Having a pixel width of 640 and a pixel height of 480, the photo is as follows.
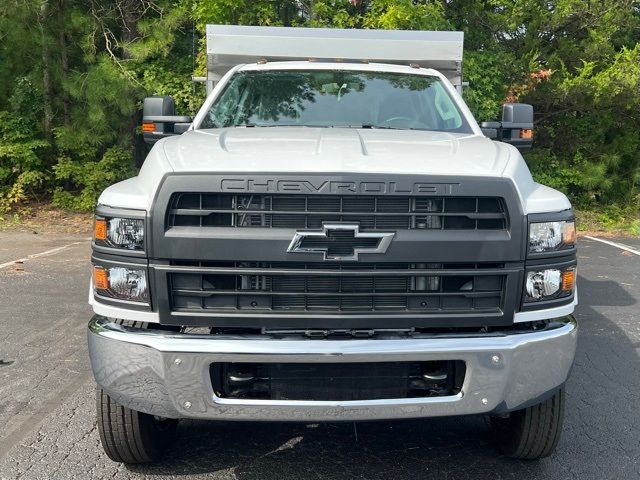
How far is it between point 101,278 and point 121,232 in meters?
0.24

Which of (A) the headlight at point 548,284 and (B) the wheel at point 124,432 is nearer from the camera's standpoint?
(A) the headlight at point 548,284

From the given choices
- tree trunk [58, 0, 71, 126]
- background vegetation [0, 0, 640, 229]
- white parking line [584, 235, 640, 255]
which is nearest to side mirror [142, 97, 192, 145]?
background vegetation [0, 0, 640, 229]

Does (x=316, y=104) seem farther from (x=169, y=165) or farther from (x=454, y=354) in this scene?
(x=454, y=354)

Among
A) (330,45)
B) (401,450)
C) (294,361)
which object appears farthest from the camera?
(330,45)

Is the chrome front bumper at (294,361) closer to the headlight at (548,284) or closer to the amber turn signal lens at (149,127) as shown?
the headlight at (548,284)

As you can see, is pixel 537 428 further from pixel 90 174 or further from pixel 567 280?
pixel 90 174

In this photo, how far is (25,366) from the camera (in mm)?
4844

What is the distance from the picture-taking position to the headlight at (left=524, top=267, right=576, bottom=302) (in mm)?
2971

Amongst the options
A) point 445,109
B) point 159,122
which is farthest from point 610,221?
point 159,122

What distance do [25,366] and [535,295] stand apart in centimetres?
368

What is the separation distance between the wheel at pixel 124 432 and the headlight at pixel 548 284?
6.32 feet

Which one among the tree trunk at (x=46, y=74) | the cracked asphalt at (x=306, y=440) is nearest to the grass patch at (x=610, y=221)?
the cracked asphalt at (x=306, y=440)

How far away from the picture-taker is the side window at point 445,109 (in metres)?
4.48

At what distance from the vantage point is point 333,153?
3.06 meters
